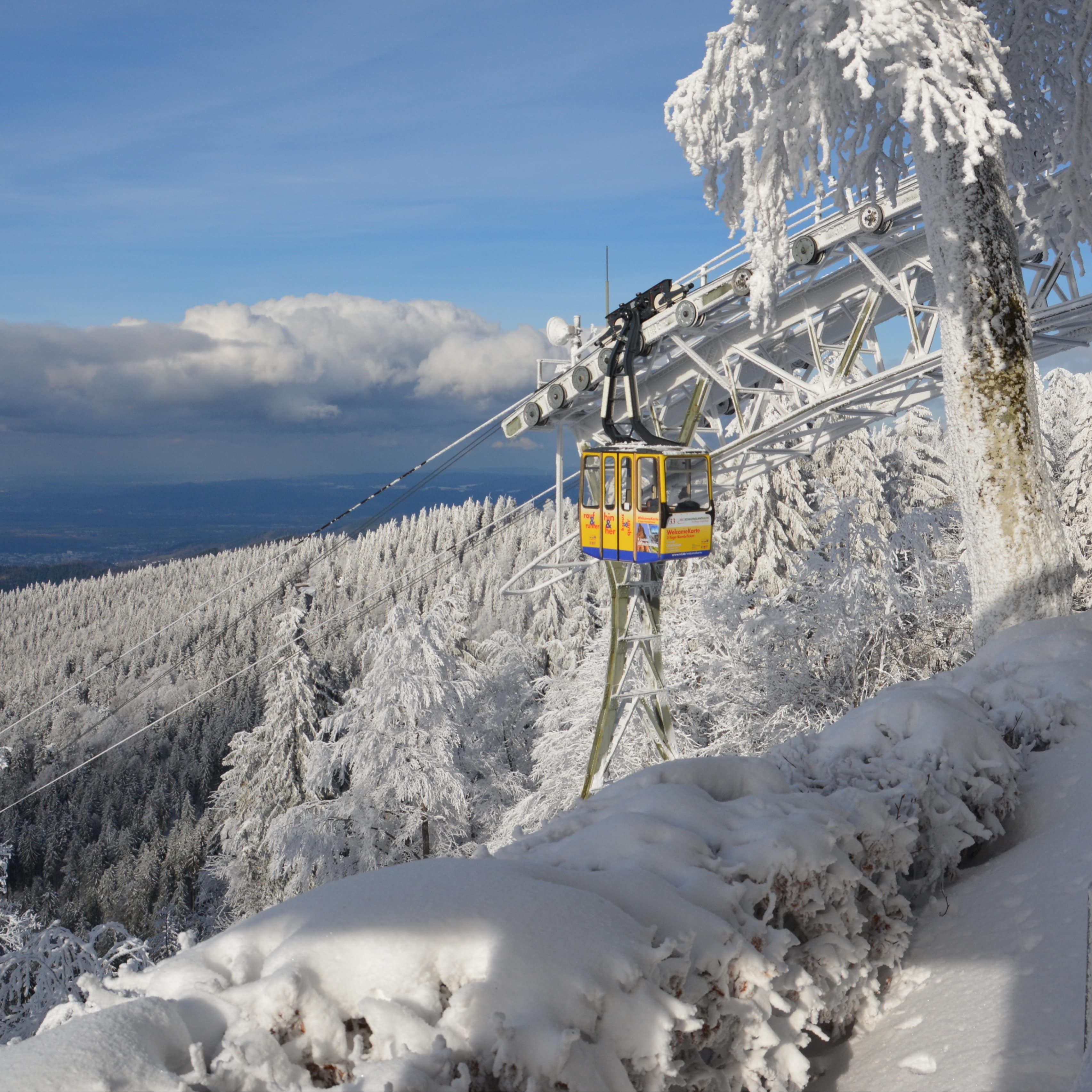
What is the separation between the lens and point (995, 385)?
7047 millimetres

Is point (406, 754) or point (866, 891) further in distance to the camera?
point (406, 754)

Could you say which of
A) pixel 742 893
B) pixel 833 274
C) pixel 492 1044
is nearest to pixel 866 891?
pixel 742 893

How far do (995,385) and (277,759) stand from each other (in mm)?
23660

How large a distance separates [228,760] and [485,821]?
1273cm

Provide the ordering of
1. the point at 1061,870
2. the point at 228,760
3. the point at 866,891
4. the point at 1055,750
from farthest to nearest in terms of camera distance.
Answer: the point at 228,760 < the point at 1055,750 < the point at 1061,870 < the point at 866,891

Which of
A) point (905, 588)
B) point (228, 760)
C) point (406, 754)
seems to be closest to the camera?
point (905, 588)

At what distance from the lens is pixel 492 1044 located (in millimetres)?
2164

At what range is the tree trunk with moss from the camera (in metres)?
7.02

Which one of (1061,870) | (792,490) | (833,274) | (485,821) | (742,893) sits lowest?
(485,821)

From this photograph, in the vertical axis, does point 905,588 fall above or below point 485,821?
above

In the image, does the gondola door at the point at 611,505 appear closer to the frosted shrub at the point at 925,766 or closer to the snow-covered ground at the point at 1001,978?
the frosted shrub at the point at 925,766

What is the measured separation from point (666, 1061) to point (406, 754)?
18671 millimetres

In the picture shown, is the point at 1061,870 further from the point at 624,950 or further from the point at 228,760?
the point at 228,760

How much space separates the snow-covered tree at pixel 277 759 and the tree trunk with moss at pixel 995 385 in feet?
69.9
